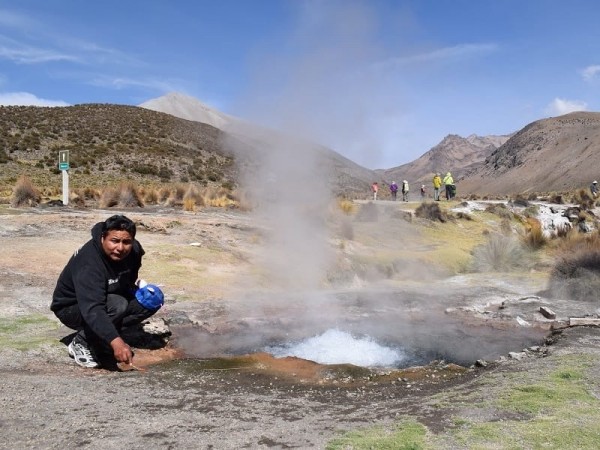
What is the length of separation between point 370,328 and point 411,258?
214 inches

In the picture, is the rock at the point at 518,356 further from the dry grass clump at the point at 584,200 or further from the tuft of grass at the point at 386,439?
the dry grass clump at the point at 584,200

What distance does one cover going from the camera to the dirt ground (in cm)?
318

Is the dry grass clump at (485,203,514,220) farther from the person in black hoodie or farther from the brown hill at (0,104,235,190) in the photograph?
the brown hill at (0,104,235,190)

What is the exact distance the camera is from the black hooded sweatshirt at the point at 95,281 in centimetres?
409

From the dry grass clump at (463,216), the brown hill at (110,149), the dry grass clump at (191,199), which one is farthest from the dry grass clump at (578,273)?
the brown hill at (110,149)

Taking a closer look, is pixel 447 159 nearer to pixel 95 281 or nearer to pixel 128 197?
pixel 128 197

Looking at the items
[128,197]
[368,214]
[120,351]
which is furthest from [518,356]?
[128,197]

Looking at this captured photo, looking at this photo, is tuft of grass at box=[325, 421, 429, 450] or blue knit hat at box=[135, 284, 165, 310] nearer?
tuft of grass at box=[325, 421, 429, 450]

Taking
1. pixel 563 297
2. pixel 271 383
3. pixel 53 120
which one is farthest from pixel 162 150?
pixel 271 383

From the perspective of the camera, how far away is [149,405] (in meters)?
3.66

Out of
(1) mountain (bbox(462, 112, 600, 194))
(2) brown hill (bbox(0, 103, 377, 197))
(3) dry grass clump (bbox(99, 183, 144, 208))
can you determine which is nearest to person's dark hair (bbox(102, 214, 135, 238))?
(3) dry grass clump (bbox(99, 183, 144, 208))

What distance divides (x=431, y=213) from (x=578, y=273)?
325 inches

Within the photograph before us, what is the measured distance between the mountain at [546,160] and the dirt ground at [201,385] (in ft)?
190

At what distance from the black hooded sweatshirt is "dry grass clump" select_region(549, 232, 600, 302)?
7460mm
